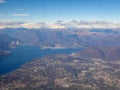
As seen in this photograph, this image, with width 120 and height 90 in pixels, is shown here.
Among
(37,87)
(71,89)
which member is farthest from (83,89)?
(37,87)

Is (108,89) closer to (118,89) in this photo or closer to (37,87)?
(118,89)

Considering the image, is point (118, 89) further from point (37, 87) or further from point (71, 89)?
point (37, 87)

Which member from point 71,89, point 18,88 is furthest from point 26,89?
point 71,89

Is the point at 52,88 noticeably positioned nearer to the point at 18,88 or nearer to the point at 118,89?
the point at 18,88

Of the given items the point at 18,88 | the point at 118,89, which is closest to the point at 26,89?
the point at 18,88

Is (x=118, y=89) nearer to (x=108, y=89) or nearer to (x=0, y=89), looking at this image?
(x=108, y=89)

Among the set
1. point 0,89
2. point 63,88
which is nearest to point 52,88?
point 63,88
